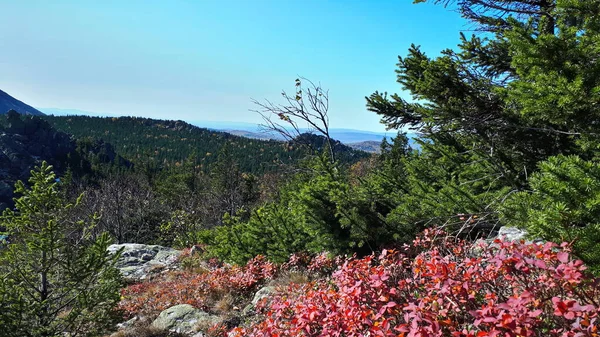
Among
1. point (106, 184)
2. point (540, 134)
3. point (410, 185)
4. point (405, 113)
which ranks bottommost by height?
point (106, 184)

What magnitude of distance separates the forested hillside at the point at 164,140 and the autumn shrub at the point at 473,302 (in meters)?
81.9

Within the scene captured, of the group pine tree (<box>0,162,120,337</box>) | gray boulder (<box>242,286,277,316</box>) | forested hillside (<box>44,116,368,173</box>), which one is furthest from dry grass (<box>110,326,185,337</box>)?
forested hillside (<box>44,116,368,173</box>)

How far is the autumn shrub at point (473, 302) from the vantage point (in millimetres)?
1717

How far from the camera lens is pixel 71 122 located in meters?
125

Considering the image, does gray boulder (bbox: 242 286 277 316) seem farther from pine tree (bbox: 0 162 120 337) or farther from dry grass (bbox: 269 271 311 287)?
pine tree (bbox: 0 162 120 337)

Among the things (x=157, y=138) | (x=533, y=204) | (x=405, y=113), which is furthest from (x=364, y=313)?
(x=157, y=138)

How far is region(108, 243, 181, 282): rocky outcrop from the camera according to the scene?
14.2 m

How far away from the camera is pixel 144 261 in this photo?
16.2m

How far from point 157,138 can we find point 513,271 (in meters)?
127

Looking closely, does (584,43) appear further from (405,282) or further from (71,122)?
(71,122)

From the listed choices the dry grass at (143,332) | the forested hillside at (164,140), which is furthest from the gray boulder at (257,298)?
the forested hillside at (164,140)

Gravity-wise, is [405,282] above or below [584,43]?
below

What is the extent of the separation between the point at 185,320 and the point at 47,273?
7.85ft

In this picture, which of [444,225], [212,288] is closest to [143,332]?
[212,288]
